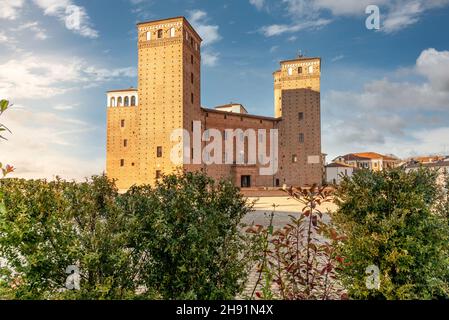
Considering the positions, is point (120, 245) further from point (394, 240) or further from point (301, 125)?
point (301, 125)

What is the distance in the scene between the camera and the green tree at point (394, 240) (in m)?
3.33

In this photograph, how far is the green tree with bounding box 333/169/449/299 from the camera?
3.33 metres

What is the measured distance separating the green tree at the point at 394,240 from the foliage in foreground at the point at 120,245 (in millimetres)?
1272

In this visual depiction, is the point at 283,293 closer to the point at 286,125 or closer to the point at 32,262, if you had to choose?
the point at 32,262

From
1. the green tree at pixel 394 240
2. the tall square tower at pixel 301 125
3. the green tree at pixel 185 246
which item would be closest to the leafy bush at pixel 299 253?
the green tree at pixel 394 240

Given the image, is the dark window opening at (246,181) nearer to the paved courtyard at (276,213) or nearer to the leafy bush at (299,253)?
the paved courtyard at (276,213)

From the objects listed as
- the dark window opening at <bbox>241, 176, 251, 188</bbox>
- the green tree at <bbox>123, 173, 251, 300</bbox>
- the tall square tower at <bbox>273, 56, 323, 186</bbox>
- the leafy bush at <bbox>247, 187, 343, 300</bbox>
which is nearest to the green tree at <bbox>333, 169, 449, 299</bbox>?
the leafy bush at <bbox>247, 187, 343, 300</bbox>

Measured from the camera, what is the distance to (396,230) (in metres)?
3.39

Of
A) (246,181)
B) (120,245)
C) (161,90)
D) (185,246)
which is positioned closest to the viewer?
(120,245)

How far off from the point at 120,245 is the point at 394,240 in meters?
2.82

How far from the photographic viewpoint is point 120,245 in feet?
10.5

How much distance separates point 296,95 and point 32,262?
42553mm

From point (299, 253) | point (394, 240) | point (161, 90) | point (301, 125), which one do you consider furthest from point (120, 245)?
point (301, 125)
